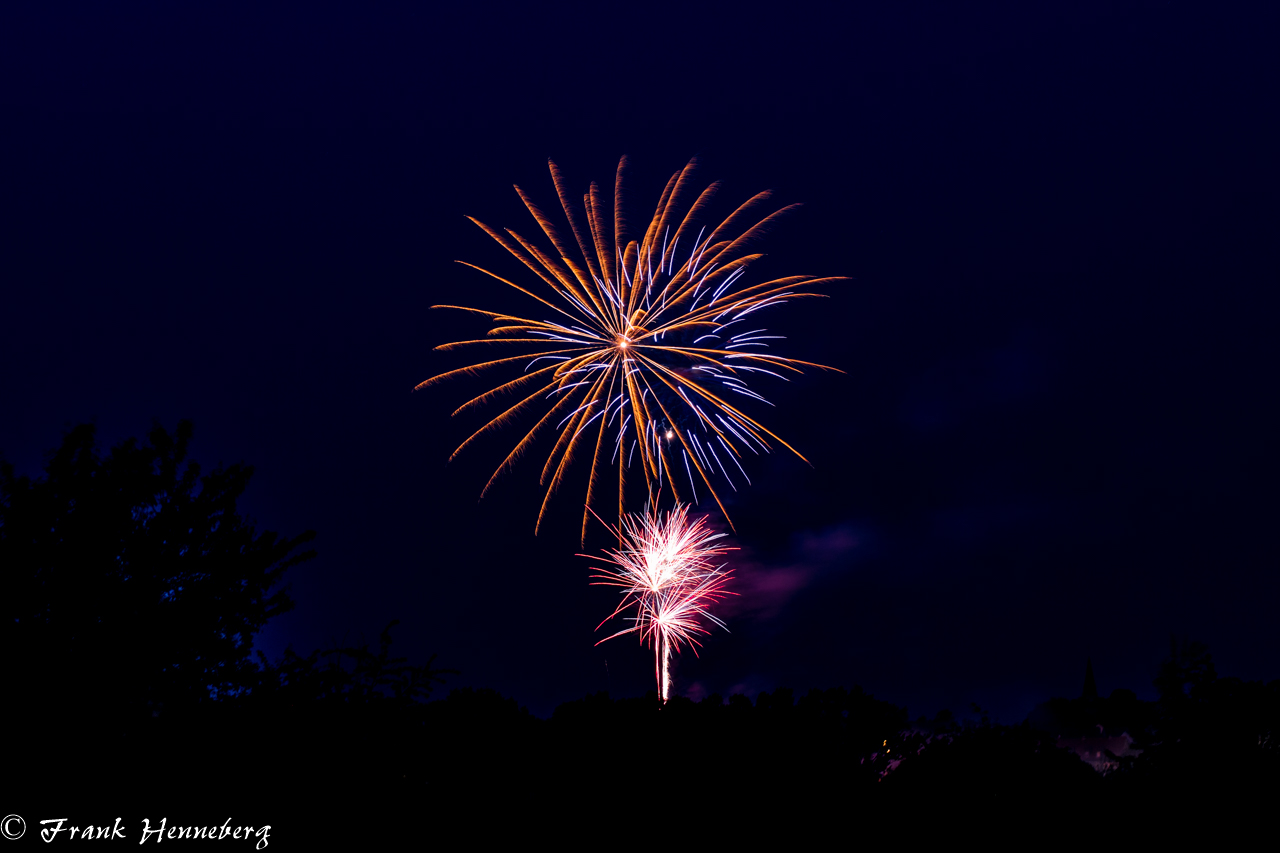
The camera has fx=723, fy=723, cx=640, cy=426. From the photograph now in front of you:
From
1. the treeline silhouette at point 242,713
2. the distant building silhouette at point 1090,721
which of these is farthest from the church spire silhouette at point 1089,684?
the treeline silhouette at point 242,713

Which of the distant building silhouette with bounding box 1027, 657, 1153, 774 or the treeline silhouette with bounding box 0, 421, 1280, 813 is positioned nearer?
the treeline silhouette with bounding box 0, 421, 1280, 813

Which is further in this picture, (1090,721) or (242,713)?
(1090,721)

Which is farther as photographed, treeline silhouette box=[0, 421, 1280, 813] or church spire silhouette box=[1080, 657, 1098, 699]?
church spire silhouette box=[1080, 657, 1098, 699]

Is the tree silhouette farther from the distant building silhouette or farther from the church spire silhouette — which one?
the church spire silhouette

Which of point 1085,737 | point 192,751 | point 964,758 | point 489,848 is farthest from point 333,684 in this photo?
point 1085,737

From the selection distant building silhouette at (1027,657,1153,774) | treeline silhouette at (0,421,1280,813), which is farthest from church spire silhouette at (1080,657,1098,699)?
treeline silhouette at (0,421,1280,813)

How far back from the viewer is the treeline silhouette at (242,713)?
41.2ft

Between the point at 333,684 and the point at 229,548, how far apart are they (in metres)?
4.73

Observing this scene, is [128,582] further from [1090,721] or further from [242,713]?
[1090,721]

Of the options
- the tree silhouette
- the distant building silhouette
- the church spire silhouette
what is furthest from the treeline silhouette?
the church spire silhouette

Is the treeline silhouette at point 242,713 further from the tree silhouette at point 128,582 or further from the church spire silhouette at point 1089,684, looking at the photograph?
the church spire silhouette at point 1089,684

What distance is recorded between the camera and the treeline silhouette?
12570 mm

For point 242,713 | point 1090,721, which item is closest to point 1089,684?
point 1090,721

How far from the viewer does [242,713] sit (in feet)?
43.1
